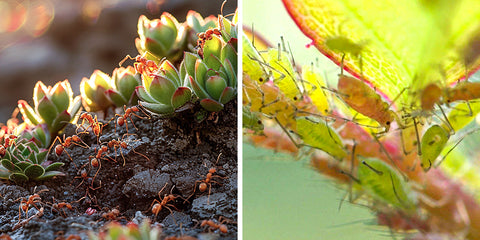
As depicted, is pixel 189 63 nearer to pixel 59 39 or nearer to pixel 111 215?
pixel 111 215

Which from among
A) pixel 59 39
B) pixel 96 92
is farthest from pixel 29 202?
pixel 59 39

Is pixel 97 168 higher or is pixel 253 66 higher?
pixel 253 66

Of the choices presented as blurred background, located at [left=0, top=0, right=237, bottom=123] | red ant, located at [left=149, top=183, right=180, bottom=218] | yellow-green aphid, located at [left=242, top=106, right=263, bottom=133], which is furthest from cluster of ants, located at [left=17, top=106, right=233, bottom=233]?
blurred background, located at [left=0, top=0, right=237, bottom=123]

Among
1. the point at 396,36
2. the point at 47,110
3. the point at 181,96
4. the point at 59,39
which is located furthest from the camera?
the point at 59,39

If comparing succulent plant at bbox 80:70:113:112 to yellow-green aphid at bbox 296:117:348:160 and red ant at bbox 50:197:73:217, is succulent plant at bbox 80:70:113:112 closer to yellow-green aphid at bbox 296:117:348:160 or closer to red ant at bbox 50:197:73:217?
red ant at bbox 50:197:73:217

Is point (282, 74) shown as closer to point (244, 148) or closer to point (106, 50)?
point (244, 148)

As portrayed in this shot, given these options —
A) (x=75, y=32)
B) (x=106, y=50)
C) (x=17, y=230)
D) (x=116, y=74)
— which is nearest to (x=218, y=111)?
(x=116, y=74)
